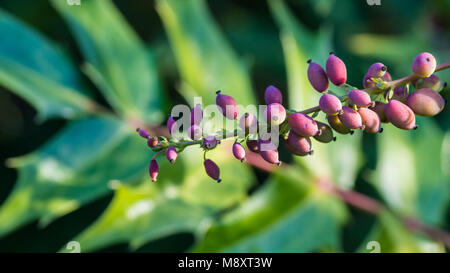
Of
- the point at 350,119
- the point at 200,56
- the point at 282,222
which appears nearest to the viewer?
the point at 350,119

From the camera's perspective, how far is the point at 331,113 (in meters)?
0.80

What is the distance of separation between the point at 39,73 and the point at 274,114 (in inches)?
46.6

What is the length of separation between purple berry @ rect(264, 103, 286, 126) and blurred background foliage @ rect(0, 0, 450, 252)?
0.66 meters

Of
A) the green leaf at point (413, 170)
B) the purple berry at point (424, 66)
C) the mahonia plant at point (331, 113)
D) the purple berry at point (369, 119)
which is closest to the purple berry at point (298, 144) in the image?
the mahonia plant at point (331, 113)

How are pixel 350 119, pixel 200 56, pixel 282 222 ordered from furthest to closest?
pixel 200 56
pixel 282 222
pixel 350 119

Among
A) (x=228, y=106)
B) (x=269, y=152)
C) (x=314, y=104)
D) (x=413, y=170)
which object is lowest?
(x=269, y=152)

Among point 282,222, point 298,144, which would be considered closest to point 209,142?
point 298,144

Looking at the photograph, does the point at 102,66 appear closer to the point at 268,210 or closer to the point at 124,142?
the point at 124,142

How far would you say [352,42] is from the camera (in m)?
2.38

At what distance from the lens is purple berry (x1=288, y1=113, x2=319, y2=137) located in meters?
0.80

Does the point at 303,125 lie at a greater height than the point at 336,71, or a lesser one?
lesser

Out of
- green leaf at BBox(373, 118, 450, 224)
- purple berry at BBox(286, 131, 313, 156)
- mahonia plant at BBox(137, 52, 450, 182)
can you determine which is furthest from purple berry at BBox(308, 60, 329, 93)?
green leaf at BBox(373, 118, 450, 224)

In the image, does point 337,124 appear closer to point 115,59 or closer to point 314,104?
point 314,104

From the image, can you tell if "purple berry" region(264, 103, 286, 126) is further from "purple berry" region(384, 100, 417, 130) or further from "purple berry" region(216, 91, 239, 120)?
"purple berry" region(384, 100, 417, 130)
